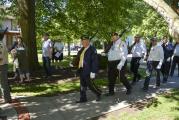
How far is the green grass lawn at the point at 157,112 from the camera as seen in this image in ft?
31.4

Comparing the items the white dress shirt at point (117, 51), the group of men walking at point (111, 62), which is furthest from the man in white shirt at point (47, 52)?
the white dress shirt at point (117, 51)

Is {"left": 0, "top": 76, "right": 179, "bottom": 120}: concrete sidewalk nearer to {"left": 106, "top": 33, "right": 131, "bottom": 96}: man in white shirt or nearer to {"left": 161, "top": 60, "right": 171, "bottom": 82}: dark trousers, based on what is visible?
{"left": 106, "top": 33, "right": 131, "bottom": 96}: man in white shirt

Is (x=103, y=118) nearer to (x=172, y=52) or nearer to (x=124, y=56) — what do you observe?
Result: (x=124, y=56)

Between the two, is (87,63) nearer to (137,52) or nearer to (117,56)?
(117,56)

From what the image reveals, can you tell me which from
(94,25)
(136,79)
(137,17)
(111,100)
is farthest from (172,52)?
(137,17)

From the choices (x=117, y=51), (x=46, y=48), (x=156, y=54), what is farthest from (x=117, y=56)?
(x=46, y=48)

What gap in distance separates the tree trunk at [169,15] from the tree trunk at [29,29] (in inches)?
536

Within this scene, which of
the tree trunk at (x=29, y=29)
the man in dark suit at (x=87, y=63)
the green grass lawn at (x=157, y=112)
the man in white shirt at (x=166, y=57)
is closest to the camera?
the green grass lawn at (x=157, y=112)

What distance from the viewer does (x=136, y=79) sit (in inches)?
609

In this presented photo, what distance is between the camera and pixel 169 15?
6.06 meters

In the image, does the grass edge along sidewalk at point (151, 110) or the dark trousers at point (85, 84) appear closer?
the grass edge along sidewalk at point (151, 110)

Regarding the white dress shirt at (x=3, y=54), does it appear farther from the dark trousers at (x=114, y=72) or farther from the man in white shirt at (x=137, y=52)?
the man in white shirt at (x=137, y=52)

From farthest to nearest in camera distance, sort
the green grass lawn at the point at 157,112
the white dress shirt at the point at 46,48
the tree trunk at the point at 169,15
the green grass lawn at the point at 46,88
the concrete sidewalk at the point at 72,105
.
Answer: the white dress shirt at the point at 46,48 → the green grass lawn at the point at 46,88 → the concrete sidewalk at the point at 72,105 → the green grass lawn at the point at 157,112 → the tree trunk at the point at 169,15

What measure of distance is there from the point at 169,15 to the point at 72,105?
18.5ft
